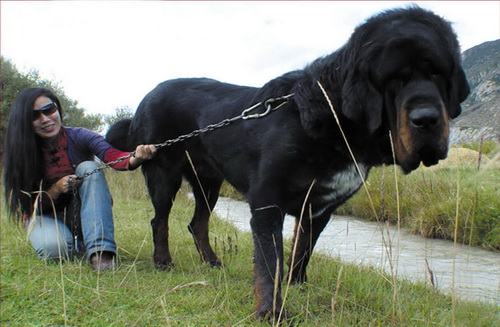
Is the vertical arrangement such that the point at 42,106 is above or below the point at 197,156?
above

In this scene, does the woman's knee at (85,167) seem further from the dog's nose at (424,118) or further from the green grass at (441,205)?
the green grass at (441,205)

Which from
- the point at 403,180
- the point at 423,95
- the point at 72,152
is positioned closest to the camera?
the point at 423,95

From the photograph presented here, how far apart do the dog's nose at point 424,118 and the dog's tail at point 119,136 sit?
2.57 metres

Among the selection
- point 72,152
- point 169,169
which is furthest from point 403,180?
point 72,152

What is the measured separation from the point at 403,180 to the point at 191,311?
17.6ft

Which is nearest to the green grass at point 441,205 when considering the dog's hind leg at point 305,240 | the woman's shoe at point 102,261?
the dog's hind leg at point 305,240

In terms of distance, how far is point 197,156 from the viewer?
325 cm

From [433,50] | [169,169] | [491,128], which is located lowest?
[169,169]

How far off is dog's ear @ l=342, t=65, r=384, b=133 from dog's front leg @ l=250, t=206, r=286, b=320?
669 millimetres

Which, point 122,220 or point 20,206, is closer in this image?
point 20,206

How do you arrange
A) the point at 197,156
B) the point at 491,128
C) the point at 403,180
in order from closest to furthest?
the point at 491,128
the point at 197,156
the point at 403,180

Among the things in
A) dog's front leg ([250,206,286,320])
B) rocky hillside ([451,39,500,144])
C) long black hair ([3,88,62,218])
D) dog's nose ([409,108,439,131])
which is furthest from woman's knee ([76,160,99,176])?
rocky hillside ([451,39,500,144])

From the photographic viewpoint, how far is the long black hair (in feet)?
10.6

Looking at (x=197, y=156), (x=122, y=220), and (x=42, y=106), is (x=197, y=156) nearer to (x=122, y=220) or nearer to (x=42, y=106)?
(x=42, y=106)
